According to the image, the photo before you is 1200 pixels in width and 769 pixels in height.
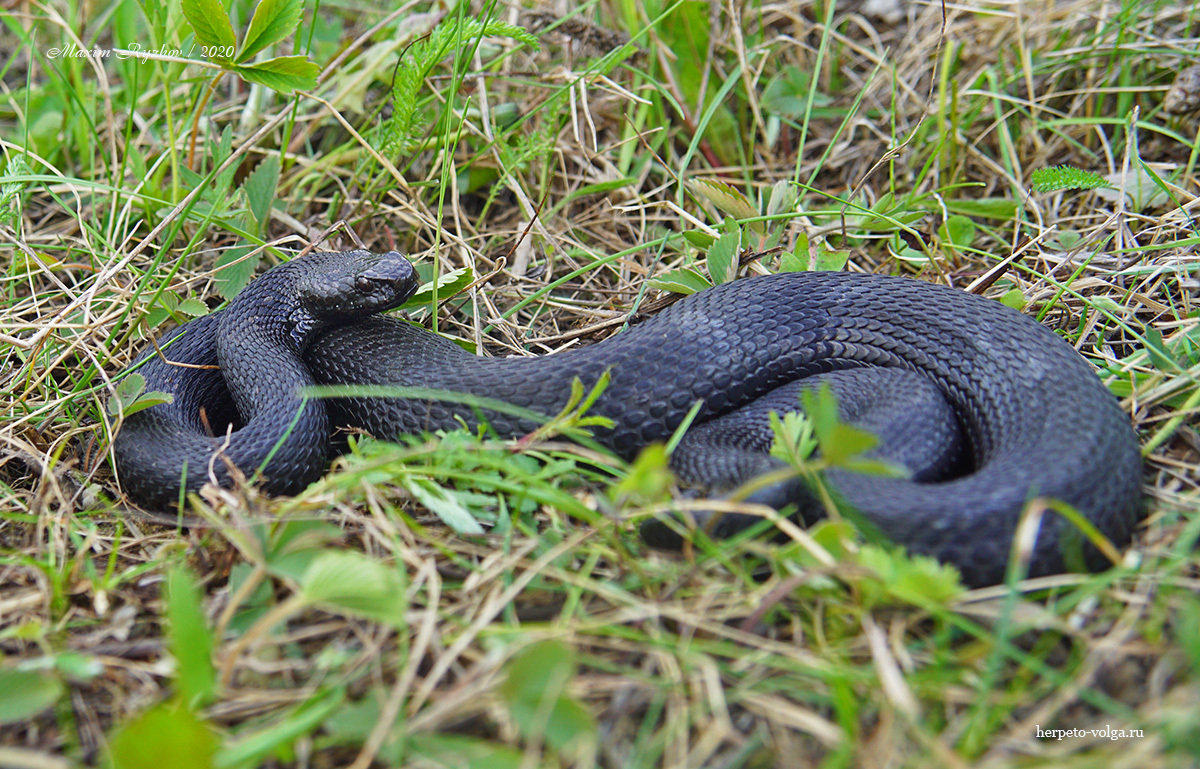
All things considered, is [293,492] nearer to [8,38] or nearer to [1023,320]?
[1023,320]

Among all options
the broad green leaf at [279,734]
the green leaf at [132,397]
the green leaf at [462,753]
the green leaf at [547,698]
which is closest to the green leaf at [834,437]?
the green leaf at [547,698]

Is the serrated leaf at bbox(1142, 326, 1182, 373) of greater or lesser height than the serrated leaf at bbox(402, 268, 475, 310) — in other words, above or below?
below

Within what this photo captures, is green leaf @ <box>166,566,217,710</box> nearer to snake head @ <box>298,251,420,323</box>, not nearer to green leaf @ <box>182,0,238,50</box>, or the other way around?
snake head @ <box>298,251,420,323</box>

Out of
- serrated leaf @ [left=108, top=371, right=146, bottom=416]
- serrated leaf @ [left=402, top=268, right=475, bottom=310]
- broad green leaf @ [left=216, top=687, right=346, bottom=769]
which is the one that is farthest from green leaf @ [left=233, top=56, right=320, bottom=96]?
broad green leaf @ [left=216, top=687, right=346, bottom=769]

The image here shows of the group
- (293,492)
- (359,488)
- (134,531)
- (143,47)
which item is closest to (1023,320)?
(359,488)

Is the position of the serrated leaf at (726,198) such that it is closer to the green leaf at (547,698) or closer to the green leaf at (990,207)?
the green leaf at (990,207)

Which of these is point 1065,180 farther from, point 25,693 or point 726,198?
point 25,693
